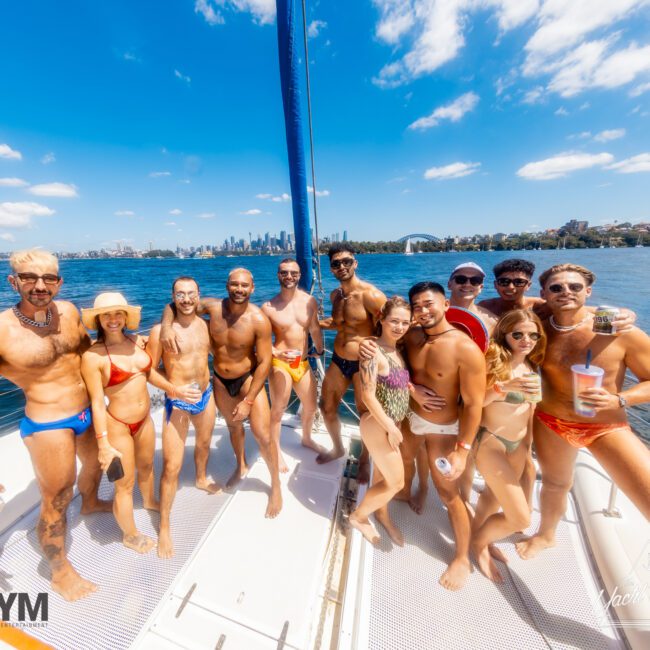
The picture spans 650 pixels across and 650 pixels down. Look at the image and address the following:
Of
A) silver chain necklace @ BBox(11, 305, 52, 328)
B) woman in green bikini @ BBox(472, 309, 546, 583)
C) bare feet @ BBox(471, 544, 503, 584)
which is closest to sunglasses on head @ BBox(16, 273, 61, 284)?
silver chain necklace @ BBox(11, 305, 52, 328)

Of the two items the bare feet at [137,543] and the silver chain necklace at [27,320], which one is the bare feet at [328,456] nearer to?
the bare feet at [137,543]

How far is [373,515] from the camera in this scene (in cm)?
288

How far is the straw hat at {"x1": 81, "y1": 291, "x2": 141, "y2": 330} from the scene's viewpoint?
2201 mm

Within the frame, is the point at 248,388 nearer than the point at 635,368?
No

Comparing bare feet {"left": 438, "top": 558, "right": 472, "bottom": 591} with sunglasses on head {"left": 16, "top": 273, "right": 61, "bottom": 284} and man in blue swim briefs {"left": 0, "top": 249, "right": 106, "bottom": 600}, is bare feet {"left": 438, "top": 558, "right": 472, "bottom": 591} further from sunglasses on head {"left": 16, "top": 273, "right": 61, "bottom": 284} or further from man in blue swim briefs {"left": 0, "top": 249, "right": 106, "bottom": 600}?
sunglasses on head {"left": 16, "top": 273, "right": 61, "bottom": 284}

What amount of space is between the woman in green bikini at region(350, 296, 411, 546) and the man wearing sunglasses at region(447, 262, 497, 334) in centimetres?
99

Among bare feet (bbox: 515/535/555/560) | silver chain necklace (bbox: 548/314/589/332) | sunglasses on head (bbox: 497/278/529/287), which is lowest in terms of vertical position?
bare feet (bbox: 515/535/555/560)

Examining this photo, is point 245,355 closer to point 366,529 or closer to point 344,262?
point 344,262

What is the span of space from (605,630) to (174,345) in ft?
12.9

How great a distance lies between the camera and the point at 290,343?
3.54 m

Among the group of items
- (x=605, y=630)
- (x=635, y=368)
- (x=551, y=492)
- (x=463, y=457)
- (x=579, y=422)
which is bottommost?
(x=605, y=630)

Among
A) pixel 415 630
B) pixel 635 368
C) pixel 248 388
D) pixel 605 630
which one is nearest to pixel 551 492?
pixel 605 630

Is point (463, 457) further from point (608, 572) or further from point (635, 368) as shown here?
point (608, 572)

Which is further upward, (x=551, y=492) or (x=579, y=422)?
(x=579, y=422)
